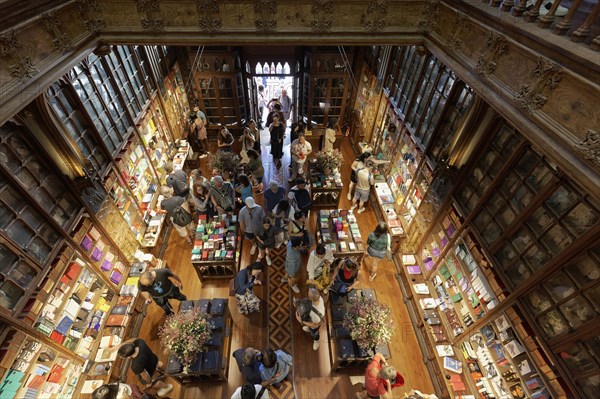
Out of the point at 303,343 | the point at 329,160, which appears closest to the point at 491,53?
the point at 329,160

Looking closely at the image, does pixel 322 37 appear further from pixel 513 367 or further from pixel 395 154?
pixel 513 367

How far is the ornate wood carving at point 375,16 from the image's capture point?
207 inches

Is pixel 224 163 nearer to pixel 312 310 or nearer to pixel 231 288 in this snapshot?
pixel 231 288

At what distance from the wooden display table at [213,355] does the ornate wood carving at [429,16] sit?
6863mm

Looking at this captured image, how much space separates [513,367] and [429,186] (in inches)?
144

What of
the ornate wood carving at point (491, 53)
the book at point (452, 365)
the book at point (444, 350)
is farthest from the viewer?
the book at point (444, 350)

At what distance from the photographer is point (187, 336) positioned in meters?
5.13

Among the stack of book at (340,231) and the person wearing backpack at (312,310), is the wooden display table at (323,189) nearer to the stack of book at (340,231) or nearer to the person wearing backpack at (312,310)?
the stack of book at (340,231)

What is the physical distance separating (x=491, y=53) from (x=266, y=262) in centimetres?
650

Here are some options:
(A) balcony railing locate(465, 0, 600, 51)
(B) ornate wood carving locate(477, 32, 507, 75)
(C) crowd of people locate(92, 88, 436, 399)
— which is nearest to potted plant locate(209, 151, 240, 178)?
(C) crowd of people locate(92, 88, 436, 399)

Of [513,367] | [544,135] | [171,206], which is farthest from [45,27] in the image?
[513,367]

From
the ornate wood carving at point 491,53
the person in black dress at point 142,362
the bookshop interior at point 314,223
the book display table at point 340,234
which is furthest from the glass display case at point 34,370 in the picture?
the ornate wood carving at point 491,53

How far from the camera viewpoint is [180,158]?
980 cm

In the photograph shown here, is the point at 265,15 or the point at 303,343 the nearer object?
the point at 265,15
